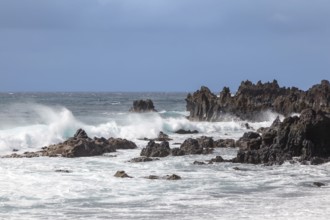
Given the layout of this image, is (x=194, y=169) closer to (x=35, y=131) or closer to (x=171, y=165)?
(x=171, y=165)

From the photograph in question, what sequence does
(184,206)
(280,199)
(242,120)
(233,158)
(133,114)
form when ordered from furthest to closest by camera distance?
(133,114) → (242,120) → (233,158) → (280,199) → (184,206)

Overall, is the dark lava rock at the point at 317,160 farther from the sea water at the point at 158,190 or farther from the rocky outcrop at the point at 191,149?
the rocky outcrop at the point at 191,149

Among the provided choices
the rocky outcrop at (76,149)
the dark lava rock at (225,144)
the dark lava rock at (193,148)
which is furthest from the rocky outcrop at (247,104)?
the rocky outcrop at (76,149)

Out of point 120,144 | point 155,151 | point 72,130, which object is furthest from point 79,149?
point 72,130

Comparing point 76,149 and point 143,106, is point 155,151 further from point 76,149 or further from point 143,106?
point 143,106

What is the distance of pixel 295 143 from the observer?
97.1ft

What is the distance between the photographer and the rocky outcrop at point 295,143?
94.2 feet

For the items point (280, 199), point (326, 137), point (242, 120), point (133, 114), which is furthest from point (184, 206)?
point (133, 114)

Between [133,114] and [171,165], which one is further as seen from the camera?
[133,114]

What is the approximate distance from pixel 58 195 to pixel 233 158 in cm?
1210

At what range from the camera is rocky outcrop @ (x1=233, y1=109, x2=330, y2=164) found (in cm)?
2872

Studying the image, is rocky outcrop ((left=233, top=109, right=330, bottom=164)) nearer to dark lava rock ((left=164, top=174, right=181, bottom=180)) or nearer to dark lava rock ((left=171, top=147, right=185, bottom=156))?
dark lava rock ((left=171, top=147, right=185, bottom=156))

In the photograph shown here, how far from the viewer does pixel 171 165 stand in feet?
90.6

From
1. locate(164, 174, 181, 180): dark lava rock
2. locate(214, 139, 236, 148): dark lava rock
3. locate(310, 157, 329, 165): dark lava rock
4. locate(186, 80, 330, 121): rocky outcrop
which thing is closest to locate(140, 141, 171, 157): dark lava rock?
locate(214, 139, 236, 148): dark lava rock
